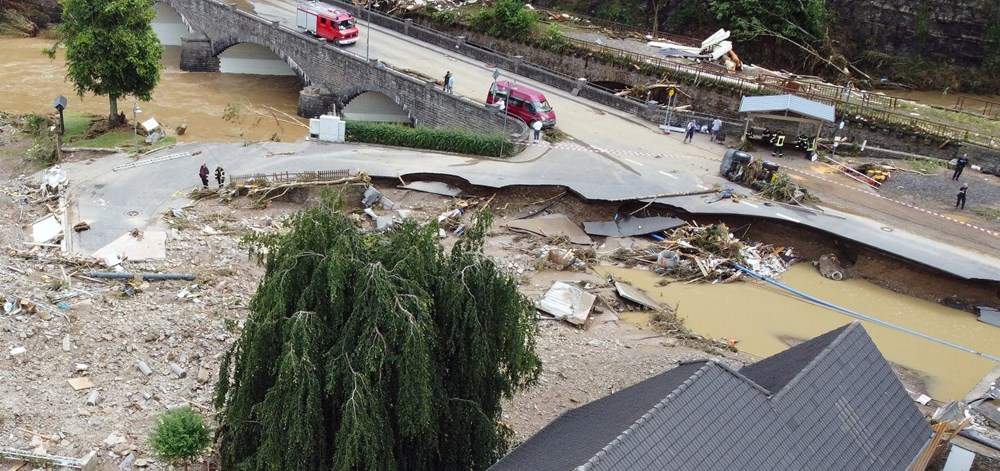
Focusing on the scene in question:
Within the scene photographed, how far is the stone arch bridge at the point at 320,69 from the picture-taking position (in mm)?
35156

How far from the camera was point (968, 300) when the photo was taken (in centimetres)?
2512

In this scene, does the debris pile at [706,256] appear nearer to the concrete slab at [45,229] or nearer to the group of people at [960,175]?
the group of people at [960,175]

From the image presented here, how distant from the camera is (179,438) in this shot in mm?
14539

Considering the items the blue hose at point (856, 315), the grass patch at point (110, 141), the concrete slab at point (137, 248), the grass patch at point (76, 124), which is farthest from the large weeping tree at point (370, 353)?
the grass patch at point (76, 124)

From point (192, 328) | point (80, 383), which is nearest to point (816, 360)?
point (192, 328)

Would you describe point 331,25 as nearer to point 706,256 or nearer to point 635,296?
point 706,256

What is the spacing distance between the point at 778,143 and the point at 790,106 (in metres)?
1.50

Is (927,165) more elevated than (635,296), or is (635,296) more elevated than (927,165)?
(927,165)

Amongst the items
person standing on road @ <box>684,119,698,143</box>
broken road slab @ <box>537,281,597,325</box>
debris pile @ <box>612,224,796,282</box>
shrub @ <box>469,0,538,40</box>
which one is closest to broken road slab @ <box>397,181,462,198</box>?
debris pile @ <box>612,224,796,282</box>

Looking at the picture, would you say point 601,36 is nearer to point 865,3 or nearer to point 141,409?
point 865,3

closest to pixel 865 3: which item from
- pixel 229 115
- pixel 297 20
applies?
pixel 297 20

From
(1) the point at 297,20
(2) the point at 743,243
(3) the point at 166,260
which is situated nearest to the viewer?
(3) the point at 166,260

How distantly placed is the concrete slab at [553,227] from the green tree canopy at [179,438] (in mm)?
14438

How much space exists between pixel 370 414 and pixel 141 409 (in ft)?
23.7
